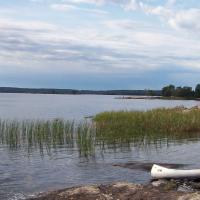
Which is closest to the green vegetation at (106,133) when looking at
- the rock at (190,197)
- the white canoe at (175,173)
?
the white canoe at (175,173)

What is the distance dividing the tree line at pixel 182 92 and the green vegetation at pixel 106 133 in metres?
126

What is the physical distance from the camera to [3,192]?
16016 mm

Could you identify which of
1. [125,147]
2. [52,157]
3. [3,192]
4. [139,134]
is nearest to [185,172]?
[3,192]

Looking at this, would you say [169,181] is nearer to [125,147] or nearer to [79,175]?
[79,175]

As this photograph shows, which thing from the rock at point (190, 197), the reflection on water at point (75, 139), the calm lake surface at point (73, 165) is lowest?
the calm lake surface at point (73, 165)

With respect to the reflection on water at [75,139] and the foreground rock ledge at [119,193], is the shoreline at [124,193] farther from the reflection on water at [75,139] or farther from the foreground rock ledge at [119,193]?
the reflection on water at [75,139]

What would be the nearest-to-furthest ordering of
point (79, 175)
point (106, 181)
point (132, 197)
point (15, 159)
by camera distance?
point (132, 197), point (106, 181), point (79, 175), point (15, 159)

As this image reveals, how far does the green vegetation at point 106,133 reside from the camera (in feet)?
89.2

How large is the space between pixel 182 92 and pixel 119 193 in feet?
508

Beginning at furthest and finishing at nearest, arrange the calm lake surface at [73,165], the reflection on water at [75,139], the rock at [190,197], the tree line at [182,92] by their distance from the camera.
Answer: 1. the tree line at [182,92]
2. the reflection on water at [75,139]
3. the calm lake surface at [73,165]
4. the rock at [190,197]

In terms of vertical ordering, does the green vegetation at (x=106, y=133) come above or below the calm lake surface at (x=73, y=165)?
above

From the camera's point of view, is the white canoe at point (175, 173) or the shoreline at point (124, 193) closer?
the shoreline at point (124, 193)

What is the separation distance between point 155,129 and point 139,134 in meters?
2.85

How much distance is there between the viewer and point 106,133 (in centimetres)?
3334
